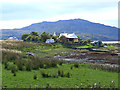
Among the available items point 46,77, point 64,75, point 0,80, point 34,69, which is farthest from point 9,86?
point 34,69

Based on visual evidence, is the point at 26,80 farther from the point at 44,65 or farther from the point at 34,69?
the point at 44,65

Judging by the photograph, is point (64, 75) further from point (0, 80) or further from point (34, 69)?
point (0, 80)

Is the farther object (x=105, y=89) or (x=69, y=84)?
(x=69, y=84)

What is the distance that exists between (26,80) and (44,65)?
6879 millimetres

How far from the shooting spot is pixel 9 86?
10016 mm

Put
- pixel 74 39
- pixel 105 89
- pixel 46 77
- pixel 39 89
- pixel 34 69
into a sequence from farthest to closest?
pixel 74 39
pixel 34 69
pixel 46 77
pixel 105 89
pixel 39 89

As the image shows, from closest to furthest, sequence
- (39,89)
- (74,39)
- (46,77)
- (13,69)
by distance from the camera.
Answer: (39,89) → (46,77) → (13,69) → (74,39)

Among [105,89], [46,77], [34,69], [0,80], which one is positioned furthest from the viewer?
[34,69]

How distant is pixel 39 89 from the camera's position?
9445 mm

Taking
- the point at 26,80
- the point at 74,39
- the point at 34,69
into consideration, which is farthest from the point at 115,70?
the point at 74,39

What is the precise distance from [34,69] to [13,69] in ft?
8.25

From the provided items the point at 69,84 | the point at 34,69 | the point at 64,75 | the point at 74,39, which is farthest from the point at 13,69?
the point at 74,39

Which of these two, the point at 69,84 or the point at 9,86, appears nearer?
the point at 9,86

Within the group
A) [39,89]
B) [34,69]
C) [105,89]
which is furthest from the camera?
[34,69]
